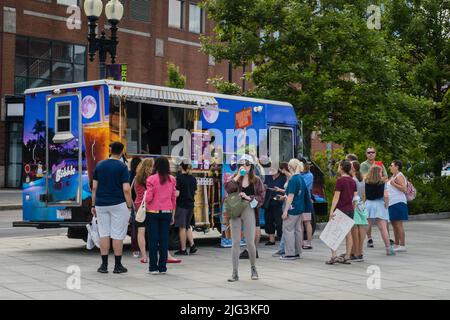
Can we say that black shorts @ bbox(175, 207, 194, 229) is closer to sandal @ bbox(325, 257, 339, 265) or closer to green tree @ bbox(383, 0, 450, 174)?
sandal @ bbox(325, 257, 339, 265)

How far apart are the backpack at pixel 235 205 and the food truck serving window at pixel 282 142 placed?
6766 millimetres

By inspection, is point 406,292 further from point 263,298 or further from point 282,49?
point 282,49

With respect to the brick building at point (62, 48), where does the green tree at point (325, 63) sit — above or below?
below

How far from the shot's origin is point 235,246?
1108cm

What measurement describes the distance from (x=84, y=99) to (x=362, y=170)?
20.1 feet

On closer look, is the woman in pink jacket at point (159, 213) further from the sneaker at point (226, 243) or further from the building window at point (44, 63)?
the building window at point (44, 63)

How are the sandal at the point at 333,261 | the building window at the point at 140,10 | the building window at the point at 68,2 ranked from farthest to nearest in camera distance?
the building window at the point at 140,10, the building window at the point at 68,2, the sandal at the point at 333,261

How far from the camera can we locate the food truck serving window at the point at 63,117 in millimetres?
14750

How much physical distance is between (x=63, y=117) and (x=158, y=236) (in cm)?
430

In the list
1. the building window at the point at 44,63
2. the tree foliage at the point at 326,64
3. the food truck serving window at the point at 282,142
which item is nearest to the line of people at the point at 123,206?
the food truck serving window at the point at 282,142

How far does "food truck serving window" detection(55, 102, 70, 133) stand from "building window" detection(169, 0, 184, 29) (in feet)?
119

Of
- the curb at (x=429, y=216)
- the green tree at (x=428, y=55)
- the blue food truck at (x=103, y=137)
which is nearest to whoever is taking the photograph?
the blue food truck at (x=103, y=137)

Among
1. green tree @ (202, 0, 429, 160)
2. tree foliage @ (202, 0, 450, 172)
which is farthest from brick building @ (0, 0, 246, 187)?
green tree @ (202, 0, 429, 160)
